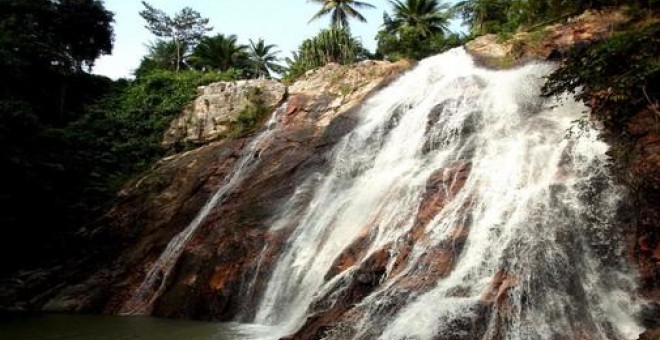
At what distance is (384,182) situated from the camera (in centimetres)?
1474

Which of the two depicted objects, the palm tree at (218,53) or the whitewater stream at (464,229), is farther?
the palm tree at (218,53)

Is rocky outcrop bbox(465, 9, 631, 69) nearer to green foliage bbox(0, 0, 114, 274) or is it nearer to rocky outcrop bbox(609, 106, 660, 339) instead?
rocky outcrop bbox(609, 106, 660, 339)

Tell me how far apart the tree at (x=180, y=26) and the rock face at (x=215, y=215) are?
24760 mm

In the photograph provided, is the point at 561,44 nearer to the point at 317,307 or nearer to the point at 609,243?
the point at 609,243

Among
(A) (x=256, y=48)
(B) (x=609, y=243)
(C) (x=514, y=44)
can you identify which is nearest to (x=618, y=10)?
(C) (x=514, y=44)

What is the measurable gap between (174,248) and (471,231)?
30.6 ft

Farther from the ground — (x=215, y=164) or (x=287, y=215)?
(x=215, y=164)

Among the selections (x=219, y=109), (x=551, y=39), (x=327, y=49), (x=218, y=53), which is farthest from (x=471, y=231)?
(x=218, y=53)

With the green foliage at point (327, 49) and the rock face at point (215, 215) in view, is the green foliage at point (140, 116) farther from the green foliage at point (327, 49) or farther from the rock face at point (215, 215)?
the green foliage at point (327, 49)

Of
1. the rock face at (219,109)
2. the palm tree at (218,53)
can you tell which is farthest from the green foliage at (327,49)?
the palm tree at (218,53)

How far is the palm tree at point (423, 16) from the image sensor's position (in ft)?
118

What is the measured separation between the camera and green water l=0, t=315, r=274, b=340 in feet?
37.2

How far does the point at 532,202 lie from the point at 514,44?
10707mm

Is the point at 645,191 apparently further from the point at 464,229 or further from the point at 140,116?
the point at 140,116
